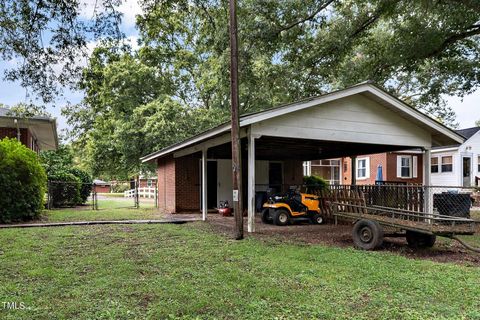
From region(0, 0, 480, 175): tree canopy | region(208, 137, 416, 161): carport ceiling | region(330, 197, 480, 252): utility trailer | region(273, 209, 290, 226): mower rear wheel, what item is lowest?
region(273, 209, 290, 226): mower rear wheel

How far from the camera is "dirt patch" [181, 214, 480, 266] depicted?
→ 21.9 ft

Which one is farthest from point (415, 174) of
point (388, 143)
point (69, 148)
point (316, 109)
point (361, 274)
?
point (69, 148)

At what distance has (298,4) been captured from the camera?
494 inches

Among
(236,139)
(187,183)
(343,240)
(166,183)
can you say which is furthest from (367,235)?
(166,183)

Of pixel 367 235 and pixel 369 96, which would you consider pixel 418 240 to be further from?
pixel 369 96

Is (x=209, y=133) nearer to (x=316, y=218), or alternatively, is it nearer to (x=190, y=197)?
(x=316, y=218)

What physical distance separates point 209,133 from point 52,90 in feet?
14.4

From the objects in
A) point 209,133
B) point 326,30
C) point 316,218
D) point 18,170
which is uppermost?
point 326,30

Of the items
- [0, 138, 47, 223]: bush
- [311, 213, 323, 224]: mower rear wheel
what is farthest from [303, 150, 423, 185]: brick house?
[0, 138, 47, 223]: bush

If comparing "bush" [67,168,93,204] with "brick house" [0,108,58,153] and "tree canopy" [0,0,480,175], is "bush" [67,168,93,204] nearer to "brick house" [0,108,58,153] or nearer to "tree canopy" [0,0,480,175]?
"brick house" [0,108,58,153]

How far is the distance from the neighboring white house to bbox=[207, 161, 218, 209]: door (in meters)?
15.6

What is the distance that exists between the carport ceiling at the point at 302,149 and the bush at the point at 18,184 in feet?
19.3

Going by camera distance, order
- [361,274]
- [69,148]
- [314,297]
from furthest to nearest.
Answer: [69,148] → [361,274] → [314,297]

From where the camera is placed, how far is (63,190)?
1806cm
